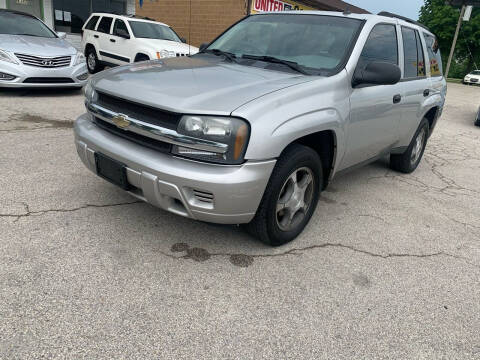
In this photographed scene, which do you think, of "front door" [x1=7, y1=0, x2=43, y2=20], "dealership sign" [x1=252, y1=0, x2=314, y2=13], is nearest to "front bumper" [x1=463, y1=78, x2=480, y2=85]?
"dealership sign" [x1=252, y1=0, x2=314, y2=13]

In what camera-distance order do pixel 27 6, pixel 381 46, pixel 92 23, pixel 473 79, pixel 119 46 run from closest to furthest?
pixel 381 46
pixel 119 46
pixel 92 23
pixel 27 6
pixel 473 79

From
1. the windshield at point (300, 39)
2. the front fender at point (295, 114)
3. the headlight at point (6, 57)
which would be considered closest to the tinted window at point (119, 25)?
the headlight at point (6, 57)

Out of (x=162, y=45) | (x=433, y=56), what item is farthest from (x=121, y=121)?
(x=162, y=45)

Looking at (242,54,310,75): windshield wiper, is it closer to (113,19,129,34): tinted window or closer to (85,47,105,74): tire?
(113,19,129,34): tinted window

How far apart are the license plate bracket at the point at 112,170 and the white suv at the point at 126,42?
23.6 feet

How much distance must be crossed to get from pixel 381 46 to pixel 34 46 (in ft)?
21.3

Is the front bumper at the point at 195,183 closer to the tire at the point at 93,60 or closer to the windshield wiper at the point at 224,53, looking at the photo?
the windshield wiper at the point at 224,53

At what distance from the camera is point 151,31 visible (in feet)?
34.8

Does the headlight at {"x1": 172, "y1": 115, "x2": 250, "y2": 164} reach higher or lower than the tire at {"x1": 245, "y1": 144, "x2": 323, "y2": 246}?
higher

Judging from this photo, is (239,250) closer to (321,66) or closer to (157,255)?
(157,255)

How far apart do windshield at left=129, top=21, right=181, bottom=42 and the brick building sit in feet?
14.7

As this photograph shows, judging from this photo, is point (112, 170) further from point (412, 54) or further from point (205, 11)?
point (205, 11)

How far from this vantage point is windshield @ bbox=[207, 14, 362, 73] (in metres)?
3.25

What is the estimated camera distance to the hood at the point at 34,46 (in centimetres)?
706
